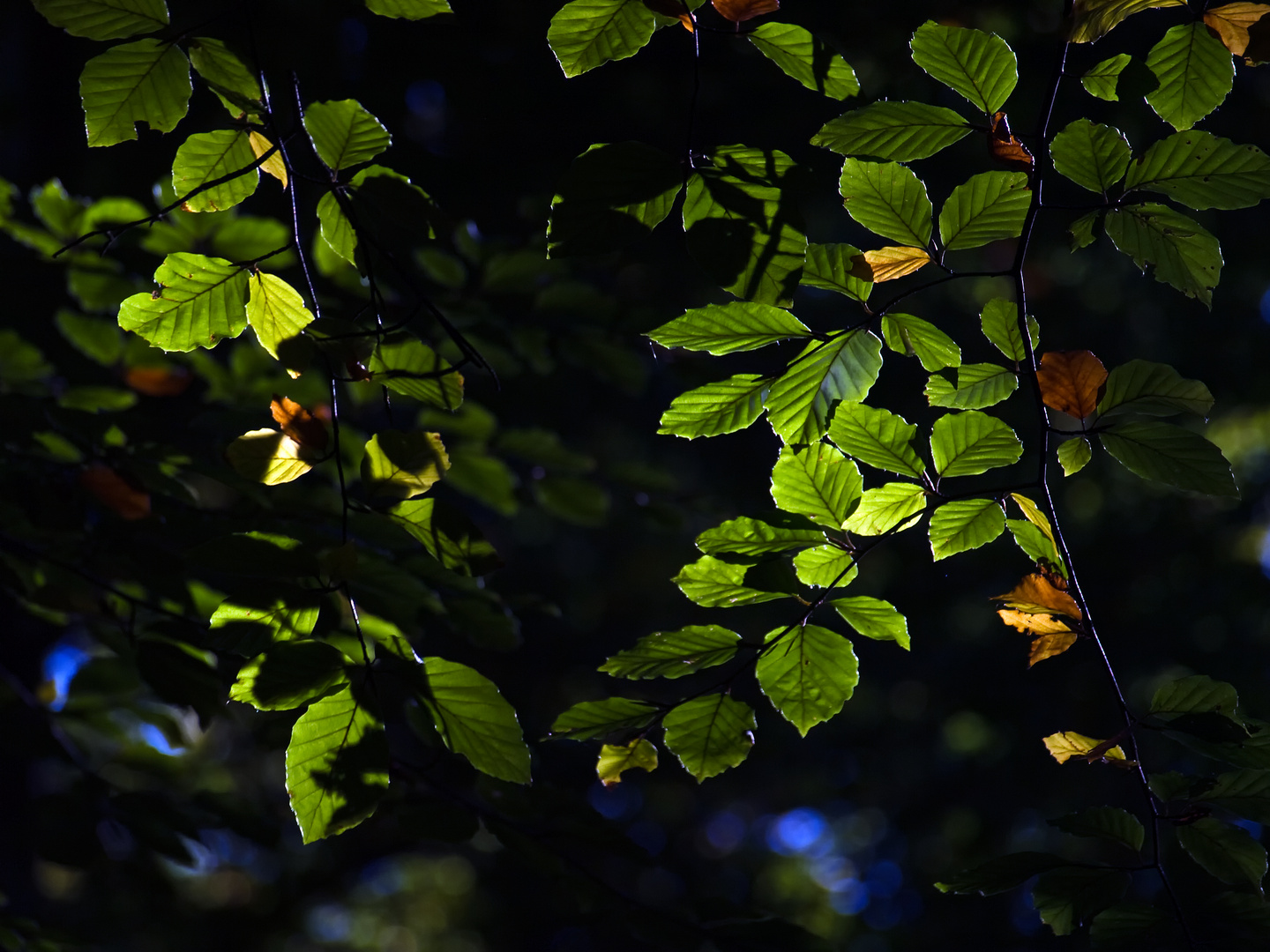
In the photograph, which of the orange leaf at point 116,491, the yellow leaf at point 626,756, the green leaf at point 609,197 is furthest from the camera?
the orange leaf at point 116,491

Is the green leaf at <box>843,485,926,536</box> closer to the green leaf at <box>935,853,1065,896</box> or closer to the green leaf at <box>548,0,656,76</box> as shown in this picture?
the green leaf at <box>935,853,1065,896</box>

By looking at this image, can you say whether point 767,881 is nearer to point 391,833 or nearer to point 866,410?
point 391,833

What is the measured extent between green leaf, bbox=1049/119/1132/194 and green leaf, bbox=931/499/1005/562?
29cm

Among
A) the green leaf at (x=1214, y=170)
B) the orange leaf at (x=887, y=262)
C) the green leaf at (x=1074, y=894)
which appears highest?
the green leaf at (x=1214, y=170)

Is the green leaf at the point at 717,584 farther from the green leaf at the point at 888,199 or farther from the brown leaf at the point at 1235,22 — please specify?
the brown leaf at the point at 1235,22

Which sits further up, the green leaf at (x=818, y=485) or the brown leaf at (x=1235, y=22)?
the brown leaf at (x=1235, y=22)

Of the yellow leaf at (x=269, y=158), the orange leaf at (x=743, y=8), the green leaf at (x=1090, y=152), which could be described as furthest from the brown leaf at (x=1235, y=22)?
the yellow leaf at (x=269, y=158)

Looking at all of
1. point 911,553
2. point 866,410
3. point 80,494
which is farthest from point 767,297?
point 911,553

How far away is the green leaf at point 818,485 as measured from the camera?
81 centimetres

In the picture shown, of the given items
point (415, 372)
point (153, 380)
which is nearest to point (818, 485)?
point (415, 372)

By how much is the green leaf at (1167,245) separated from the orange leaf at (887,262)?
15 cm

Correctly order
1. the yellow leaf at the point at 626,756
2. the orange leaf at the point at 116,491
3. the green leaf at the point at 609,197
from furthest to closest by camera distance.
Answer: the orange leaf at the point at 116,491
the yellow leaf at the point at 626,756
the green leaf at the point at 609,197

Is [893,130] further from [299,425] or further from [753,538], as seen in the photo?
[299,425]

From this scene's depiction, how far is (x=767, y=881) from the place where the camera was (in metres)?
7.70
